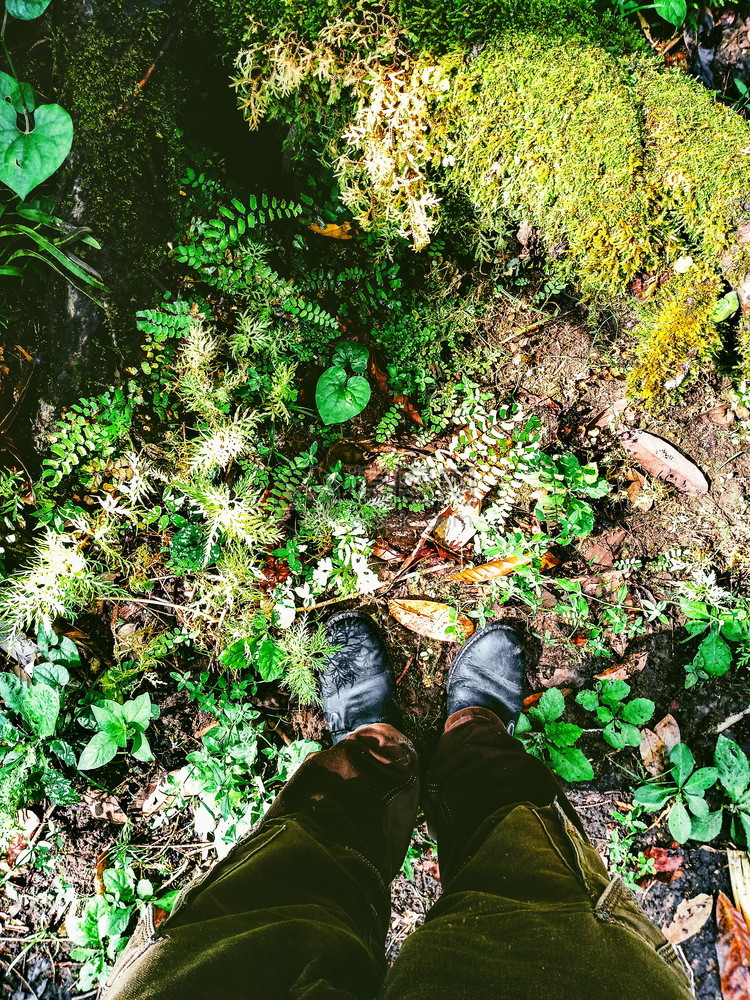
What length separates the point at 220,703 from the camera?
2.72 meters

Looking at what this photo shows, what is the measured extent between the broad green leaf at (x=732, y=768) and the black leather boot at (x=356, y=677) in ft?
5.84

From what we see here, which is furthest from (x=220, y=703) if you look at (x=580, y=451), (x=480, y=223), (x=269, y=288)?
(x=480, y=223)

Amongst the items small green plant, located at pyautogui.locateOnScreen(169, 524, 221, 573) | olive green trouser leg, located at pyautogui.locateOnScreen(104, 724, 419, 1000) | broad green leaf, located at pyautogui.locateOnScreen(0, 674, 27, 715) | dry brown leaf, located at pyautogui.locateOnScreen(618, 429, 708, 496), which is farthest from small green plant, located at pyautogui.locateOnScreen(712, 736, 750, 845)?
broad green leaf, located at pyautogui.locateOnScreen(0, 674, 27, 715)

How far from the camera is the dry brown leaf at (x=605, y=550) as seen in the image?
280 cm

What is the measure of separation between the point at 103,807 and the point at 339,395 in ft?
8.33

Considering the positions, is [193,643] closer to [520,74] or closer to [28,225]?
[28,225]

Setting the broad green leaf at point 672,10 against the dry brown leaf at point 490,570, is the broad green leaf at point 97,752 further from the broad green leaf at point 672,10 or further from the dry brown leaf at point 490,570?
the broad green leaf at point 672,10

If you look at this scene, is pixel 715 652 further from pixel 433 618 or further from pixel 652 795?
pixel 433 618

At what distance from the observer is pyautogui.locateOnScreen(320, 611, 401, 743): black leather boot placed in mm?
2809

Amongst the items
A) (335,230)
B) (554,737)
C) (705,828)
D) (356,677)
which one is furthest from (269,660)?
(705,828)

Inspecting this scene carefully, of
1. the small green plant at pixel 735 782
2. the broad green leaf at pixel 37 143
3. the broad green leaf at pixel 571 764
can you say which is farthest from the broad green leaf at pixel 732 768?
the broad green leaf at pixel 37 143

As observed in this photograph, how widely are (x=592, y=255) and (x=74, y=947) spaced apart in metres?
4.30

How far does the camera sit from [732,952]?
2.75 m

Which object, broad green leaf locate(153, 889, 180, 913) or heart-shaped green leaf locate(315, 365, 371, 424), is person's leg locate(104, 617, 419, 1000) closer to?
broad green leaf locate(153, 889, 180, 913)
